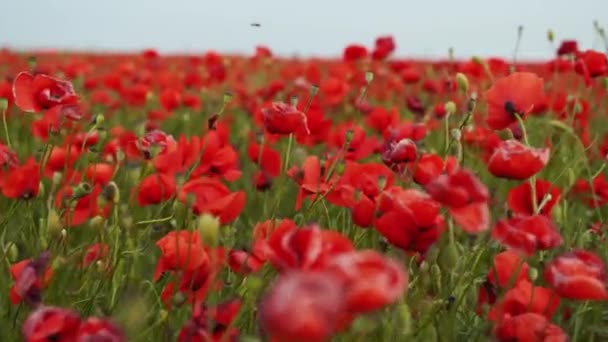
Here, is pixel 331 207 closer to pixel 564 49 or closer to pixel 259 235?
pixel 259 235

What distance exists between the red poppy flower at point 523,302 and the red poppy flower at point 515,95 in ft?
1.62

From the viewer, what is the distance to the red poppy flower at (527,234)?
1196mm

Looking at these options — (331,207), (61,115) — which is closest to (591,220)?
(331,207)

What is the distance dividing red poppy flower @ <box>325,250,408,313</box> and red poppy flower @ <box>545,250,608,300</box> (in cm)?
51

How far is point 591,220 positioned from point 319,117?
3.41 ft

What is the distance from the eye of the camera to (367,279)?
683 millimetres

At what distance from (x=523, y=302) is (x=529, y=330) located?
131 millimetres

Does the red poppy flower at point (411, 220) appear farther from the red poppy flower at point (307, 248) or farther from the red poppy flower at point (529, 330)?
the red poppy flower at point (307, 248)

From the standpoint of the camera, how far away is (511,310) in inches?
53.9

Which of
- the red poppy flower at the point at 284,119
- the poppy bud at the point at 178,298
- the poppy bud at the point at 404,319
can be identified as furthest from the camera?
the red poppy flower at the point at 284,119

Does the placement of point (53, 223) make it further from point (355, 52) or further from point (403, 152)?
point (355, 52)

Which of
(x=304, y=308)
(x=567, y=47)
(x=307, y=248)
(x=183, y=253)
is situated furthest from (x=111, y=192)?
(x=567, y=47)

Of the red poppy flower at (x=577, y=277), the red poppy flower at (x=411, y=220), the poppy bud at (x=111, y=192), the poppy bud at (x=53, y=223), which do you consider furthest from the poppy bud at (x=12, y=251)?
the red poppy flower at (x=577, y=277)

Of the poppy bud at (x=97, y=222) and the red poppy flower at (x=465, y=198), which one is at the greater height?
the red poppy flower at (x=465, y=198)
